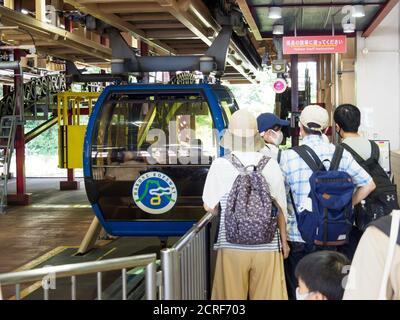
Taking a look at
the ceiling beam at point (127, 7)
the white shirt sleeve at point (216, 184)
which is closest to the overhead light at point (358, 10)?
the ceiling beam at point (127, 7)

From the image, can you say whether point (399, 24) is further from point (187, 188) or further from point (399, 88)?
point (187, 188)

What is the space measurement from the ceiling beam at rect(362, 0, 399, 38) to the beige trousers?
5641 millimetres

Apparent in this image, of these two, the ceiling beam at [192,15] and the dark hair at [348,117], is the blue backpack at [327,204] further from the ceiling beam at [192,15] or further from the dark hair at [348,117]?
the ceiling beam at [192,15]

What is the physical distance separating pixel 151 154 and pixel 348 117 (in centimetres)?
330

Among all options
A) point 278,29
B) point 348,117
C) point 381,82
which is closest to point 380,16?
point 381,82

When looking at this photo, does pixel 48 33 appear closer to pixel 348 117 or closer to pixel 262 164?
pixel 348 117

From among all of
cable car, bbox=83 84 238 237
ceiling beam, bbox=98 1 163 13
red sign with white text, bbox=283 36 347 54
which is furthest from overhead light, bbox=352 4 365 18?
ceiling beam, bbox=98 1 163 13

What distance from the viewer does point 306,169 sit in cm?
390

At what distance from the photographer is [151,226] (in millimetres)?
7316

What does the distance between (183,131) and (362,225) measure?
3250 mm

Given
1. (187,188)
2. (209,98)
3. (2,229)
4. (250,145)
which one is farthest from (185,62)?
(2,229)

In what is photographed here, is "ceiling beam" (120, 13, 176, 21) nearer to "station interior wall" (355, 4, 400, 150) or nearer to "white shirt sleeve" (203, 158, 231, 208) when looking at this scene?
"station interior wall" (355, 4, 400, 150)

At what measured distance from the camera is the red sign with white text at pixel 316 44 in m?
9.63

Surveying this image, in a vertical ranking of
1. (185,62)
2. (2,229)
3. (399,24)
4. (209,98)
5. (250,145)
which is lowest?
(2,229)
